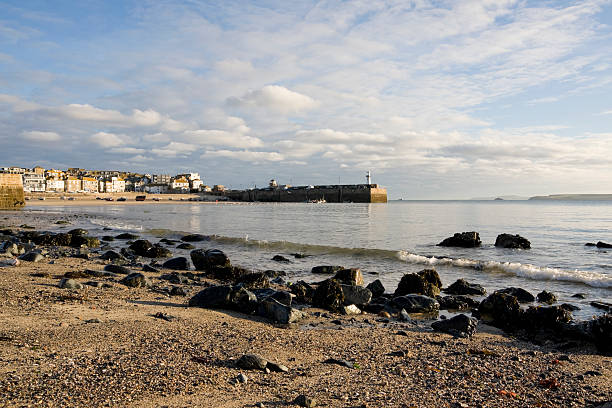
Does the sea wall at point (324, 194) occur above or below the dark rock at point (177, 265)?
above

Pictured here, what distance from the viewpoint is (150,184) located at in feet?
620

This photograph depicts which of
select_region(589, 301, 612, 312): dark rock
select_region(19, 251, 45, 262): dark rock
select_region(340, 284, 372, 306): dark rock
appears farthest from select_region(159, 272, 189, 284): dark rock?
select_region(589, 301, 612, 312): dark rock

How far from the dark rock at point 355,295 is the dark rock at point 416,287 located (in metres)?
1.63

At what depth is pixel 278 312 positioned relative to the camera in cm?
770

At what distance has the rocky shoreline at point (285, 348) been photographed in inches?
166

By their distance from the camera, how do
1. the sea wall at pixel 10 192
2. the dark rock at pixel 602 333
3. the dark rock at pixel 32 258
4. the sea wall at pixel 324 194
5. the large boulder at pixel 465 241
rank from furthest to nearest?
the sea wall at pixel 324 194 → the sea wall at pixel 10 192 → the large boulder at pixel 465 241 → the dark rock at pixel 32 258 → the dark rock at pixel 602 333

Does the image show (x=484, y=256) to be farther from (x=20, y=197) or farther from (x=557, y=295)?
(x=20, y=197)

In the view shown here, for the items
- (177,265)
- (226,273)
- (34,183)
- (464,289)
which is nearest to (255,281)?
(226,273)

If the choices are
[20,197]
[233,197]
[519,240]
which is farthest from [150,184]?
[519,240]

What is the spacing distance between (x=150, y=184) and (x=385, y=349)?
652ft

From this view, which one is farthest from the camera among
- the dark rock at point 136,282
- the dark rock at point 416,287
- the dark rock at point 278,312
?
the dark rock at point 416,287

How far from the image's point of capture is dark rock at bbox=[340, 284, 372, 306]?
933 centimetres

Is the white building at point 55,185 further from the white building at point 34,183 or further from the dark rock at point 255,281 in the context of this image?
the dark rock at point 255,281

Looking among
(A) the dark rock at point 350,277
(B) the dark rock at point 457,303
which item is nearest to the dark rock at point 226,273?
(A) the dark rock at point 350,277
